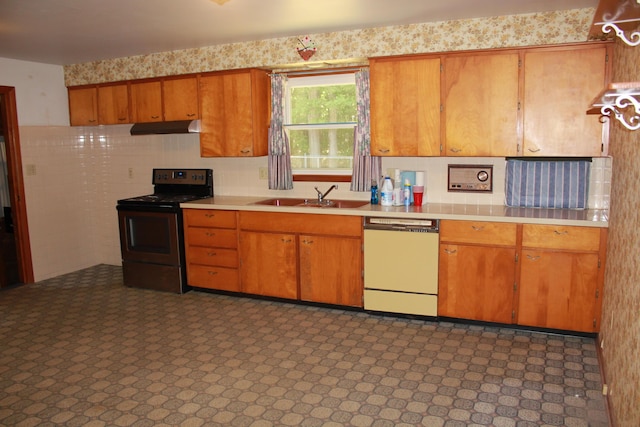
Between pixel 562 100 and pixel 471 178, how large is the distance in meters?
0.91

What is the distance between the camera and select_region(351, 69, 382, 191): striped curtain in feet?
14.2

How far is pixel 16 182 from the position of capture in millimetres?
5141

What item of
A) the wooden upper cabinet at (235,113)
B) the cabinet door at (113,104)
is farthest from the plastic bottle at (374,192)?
the cabinet door at (113,104)

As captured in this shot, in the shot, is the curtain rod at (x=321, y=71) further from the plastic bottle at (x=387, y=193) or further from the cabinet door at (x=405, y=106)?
the plastic bottle at (x=387, y=193)

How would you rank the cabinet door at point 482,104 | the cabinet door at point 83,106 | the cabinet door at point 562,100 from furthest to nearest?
the cabinet door at point 83,106 → the cabinet door at point 482,104 → the cabinet door at point 562,100

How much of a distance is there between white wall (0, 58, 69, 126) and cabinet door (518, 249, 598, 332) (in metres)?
4.88

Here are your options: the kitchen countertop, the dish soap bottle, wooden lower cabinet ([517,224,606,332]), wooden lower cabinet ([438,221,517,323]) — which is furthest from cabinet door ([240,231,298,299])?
wooden lower cabinet ([517,224,606,332])

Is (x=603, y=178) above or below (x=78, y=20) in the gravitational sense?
below

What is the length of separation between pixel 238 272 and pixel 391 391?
6.88ft

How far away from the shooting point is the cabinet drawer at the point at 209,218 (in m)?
A: 4.55

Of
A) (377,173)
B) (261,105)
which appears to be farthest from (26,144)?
(377,173)

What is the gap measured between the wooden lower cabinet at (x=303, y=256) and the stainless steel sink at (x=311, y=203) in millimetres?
305

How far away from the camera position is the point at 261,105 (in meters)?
4.68

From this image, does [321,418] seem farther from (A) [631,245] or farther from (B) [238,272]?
(B) [238,272]
